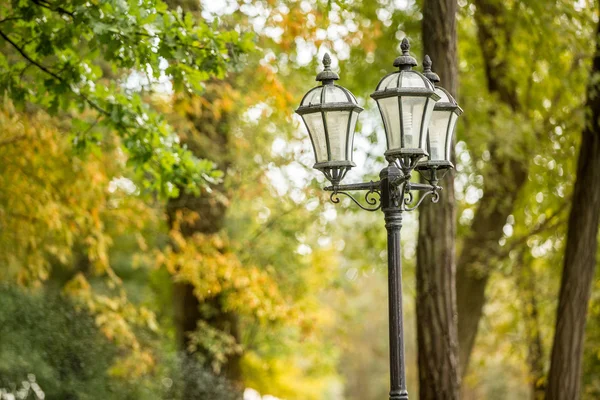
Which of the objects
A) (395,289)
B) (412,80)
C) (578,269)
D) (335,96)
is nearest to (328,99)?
(335,96)

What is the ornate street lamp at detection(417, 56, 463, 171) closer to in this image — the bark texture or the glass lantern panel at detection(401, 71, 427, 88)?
the glass lantern panel at detection(401, 71, 427, 88)

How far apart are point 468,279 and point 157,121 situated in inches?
276

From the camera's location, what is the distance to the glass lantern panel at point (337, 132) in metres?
5.32

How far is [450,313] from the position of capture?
27.4 feet

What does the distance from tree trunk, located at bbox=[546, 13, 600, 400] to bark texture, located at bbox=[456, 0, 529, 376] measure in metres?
2.23

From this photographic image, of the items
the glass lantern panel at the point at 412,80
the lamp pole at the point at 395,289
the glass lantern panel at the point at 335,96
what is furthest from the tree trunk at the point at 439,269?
the glass lantern panel at the point at 412,80

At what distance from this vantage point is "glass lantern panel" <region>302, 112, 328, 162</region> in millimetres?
5359

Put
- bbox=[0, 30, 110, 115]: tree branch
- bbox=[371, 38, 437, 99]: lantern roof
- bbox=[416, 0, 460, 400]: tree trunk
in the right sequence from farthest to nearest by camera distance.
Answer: bbox=[416, 0, 460, 400]: tree trunk < bbox=[0, 30, 110, 115]: tree branch < bbox=[371, 38, 437, 99]: lantern roof

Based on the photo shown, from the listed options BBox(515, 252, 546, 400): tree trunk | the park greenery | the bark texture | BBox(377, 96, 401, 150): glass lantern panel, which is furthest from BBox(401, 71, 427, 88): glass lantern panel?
BBox(515, 252, 546, 400): tree trunk

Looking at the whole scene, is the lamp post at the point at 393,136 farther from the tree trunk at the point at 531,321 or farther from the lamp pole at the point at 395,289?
the tree trunk at the point at 531,321

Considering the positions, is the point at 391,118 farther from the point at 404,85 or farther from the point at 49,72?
the point at 49,72

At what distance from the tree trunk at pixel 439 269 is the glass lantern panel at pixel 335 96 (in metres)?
3.28

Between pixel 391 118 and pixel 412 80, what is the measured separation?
0.25m

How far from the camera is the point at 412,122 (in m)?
5.08
